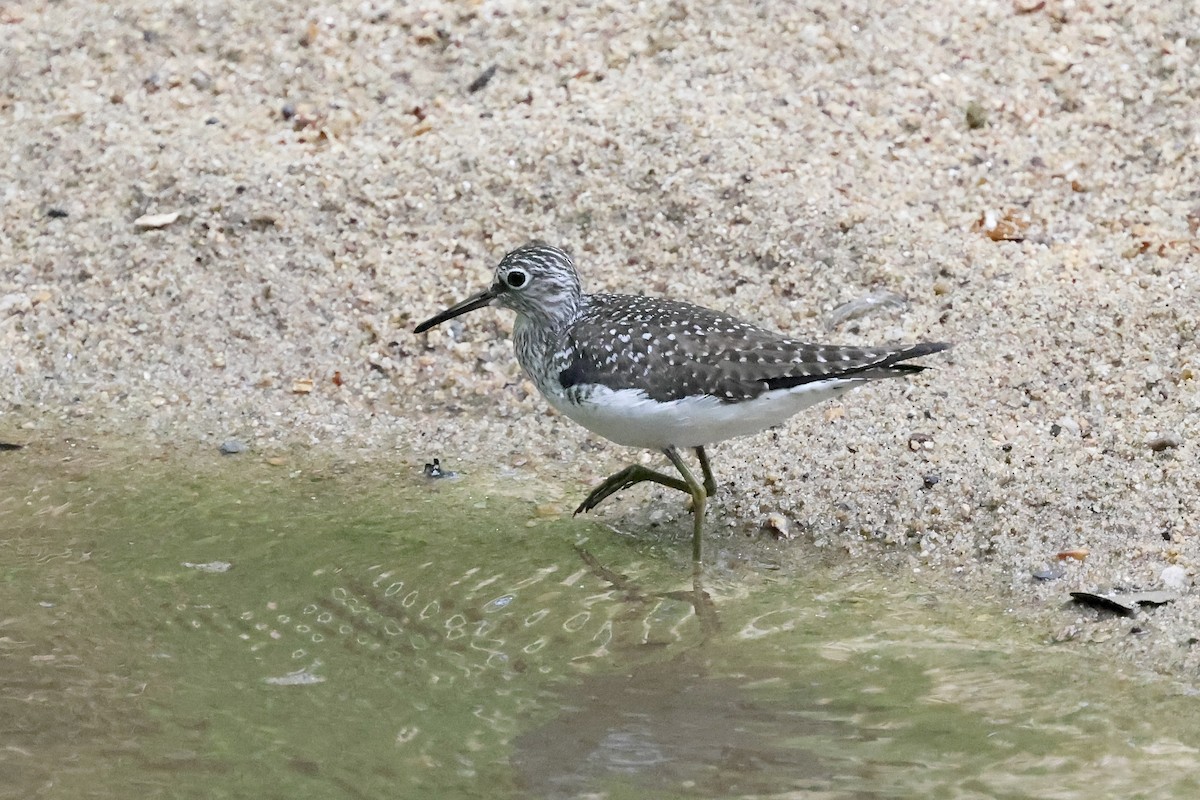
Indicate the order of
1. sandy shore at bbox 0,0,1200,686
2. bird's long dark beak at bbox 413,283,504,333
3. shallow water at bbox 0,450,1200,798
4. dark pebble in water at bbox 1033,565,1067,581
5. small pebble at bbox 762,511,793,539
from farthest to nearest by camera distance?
bird's long dark beak at bbox 413,283,504,333 → sandy shore at bbox 0,0,1200,686 → small pebble at bbox 762,511,793,539 → dark pebble in water at bbox 1033,565,1067,581 → shallow water at bbox 0,450,1200,798

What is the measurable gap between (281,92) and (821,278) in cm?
331

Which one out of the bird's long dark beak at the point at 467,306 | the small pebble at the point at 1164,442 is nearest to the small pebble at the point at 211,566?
the bird's long dark beak at the point at 467,306

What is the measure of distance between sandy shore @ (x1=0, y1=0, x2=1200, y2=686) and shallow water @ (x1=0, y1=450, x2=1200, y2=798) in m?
0.41

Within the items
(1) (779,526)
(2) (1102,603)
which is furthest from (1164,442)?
(1) (779,526)

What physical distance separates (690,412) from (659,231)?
74.7 inches

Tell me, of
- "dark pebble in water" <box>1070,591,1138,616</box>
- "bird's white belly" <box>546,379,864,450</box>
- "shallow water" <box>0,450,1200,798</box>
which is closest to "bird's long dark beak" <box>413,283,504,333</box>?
"shallow water" <box>0,450,1200,798</box>

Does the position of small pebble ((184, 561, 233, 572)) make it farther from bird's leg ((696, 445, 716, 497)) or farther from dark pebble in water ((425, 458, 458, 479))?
bird's leg ((696, 445, 716, 497))

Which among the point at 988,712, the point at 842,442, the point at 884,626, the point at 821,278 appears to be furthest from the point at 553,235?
the point at 988,712

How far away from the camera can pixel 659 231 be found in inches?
278

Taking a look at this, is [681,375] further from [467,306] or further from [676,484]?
[467,306]

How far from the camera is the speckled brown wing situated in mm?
5344

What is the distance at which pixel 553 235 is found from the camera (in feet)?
23.5

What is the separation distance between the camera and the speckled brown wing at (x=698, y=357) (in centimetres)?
534

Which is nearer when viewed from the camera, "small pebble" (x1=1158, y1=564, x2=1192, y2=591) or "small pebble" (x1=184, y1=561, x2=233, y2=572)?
"small pebble" (x1=1158, y1=564, x2=1192, y2=591)
